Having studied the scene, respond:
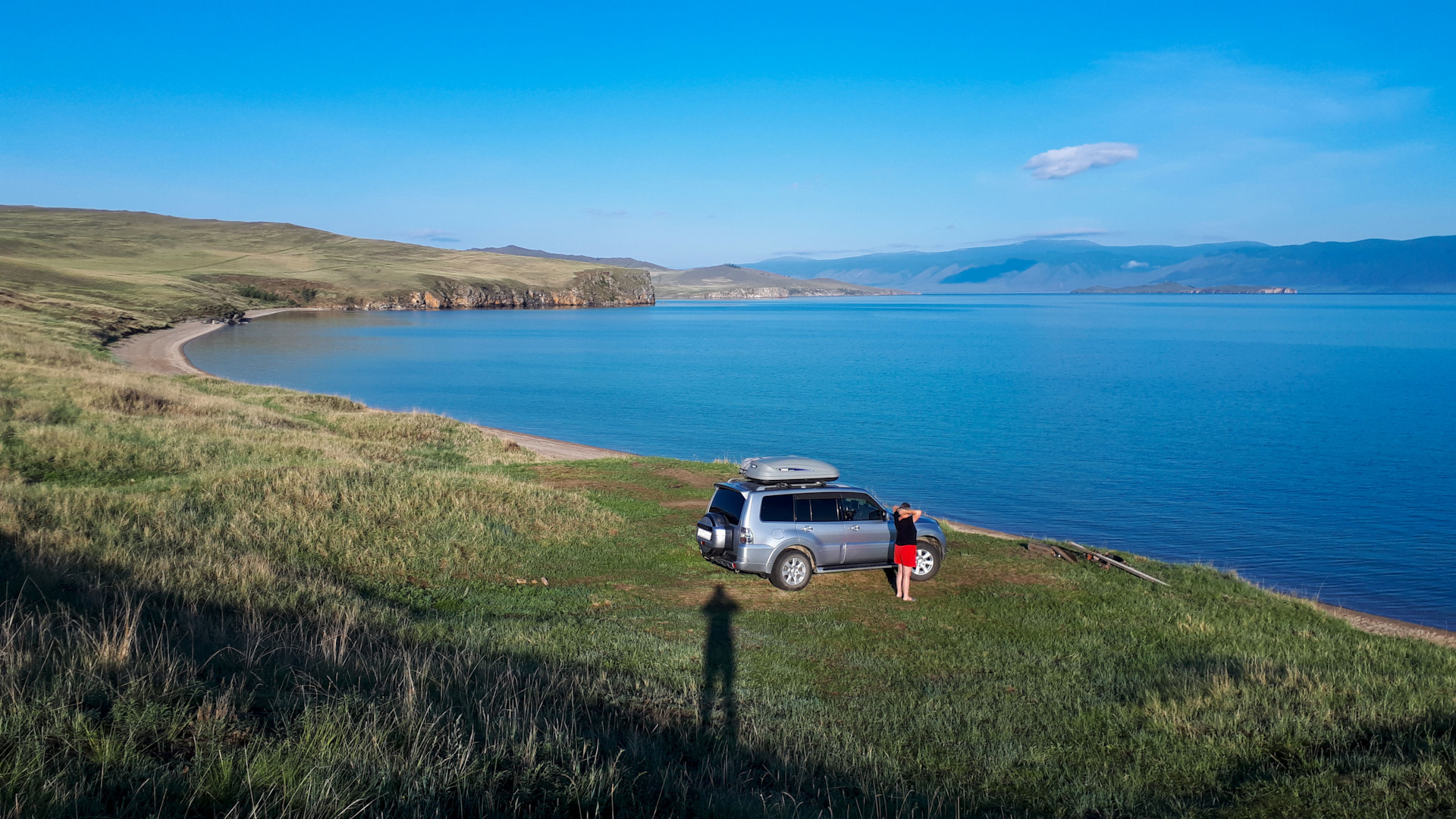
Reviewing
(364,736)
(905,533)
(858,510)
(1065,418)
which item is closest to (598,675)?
(364,736)

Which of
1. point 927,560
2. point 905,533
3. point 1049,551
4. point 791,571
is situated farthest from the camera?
point 1049,551

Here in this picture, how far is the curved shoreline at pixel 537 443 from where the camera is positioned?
15.6 metres

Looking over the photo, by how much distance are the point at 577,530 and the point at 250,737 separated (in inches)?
471

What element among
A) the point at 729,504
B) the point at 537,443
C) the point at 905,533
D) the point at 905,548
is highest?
the point at 729,504

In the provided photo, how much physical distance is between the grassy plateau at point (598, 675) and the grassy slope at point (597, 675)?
4cm

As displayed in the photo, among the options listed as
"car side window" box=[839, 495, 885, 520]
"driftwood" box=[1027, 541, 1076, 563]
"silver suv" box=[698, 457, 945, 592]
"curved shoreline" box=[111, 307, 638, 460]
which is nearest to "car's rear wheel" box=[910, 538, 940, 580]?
"silver suv" box=[698, 457, 945, 592]

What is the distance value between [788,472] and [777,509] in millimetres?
689

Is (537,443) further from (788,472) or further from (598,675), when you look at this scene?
(598,675)

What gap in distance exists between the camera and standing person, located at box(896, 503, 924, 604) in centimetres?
1368

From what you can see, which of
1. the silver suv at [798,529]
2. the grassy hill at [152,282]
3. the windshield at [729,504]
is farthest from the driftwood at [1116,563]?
the grassy hill at [152,282]

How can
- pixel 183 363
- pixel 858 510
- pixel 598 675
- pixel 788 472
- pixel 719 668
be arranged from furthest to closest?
1. pixel 183 363
2. pixel 858 510
3. pixel 788 472
4. pixel 719 668
5. pixel 598 675

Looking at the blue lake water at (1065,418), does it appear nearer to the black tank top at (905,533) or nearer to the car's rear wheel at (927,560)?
the car's rear wheel at (927,560)

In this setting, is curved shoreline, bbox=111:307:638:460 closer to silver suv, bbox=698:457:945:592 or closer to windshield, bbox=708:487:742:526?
windshield, bbox=708:487:742:526

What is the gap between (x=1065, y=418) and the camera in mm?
46906
